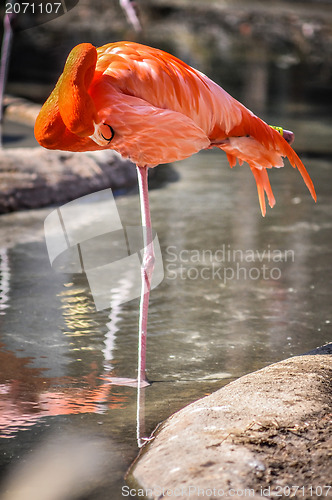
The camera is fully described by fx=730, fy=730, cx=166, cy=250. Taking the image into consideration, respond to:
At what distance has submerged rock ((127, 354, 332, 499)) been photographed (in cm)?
165

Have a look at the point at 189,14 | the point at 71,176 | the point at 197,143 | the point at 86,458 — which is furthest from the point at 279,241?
the point at 189,14

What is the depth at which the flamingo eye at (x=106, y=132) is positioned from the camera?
212 cm

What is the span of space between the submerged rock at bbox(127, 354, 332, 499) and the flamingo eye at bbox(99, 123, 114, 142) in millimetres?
808

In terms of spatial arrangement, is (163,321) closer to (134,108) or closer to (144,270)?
(144,270)

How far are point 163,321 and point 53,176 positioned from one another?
221 centimetres

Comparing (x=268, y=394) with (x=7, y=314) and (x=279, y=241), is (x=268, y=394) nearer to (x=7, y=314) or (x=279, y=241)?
(x=7, y=314)

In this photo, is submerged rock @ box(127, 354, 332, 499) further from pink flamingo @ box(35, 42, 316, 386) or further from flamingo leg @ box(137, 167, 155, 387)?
pink flamingo @ box(35, 42, 316, 386)

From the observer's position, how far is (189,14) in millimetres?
18031

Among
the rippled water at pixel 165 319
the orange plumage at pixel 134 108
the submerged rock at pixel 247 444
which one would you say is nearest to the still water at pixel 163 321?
the rippled water at pixel 165 319

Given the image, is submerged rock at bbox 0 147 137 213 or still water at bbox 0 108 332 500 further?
submerged rock at bbox 0 147 137 213

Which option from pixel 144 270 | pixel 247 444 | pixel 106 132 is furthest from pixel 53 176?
pixel 247 444

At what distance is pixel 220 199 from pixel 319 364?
2.91 meters

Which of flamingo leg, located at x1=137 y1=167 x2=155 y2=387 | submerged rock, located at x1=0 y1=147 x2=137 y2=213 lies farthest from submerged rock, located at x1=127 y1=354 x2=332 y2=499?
submerged rock, located at x1=0 y1=147 x2=137 y2=213

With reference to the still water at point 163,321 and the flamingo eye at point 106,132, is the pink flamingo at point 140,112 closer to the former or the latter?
the flamingo eye at point 106,132
